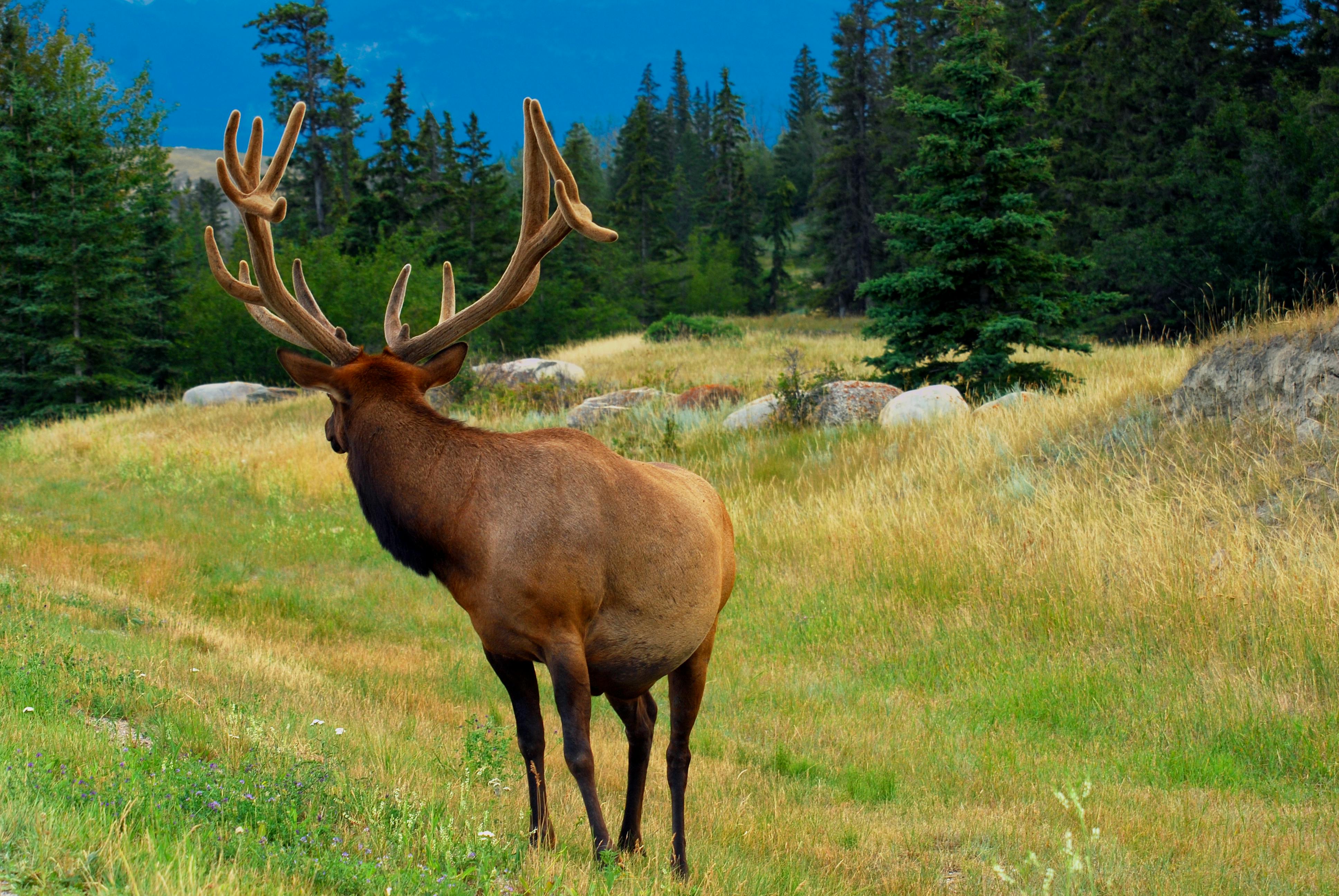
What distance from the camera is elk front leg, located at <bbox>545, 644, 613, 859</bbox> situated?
144 inches

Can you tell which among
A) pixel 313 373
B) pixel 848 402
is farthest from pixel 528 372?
pixel 313 373

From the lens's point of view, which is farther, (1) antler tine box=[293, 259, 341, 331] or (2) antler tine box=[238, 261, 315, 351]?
(1) antler tine box=[293, 259, 341, 331]

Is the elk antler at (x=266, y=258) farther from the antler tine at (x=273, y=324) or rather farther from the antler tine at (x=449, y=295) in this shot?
the antler tine at (x=449, y=295)

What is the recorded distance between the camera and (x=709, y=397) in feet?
62.4

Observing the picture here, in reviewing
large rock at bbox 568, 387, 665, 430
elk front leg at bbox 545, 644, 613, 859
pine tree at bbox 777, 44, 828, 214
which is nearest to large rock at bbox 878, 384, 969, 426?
large rock at bbox 568, 387, 665, 430

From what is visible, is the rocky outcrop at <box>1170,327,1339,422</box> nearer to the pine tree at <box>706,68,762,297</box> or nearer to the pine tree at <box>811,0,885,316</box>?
the pine tree at <box>811,0,885,316</box>

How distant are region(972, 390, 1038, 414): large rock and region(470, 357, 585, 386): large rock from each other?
12788 millimetres

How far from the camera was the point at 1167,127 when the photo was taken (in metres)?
33.8

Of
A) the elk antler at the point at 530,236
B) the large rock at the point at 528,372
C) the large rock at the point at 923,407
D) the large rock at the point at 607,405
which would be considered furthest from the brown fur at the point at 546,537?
the large rock at the point at 528,372

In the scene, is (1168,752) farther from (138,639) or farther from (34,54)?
(34,54)

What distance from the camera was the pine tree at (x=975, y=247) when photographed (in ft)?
56.0

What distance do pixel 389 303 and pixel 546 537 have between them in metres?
1.89

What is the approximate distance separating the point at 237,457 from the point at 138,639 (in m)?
11.7

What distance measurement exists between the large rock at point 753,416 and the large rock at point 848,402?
716 millimetres
